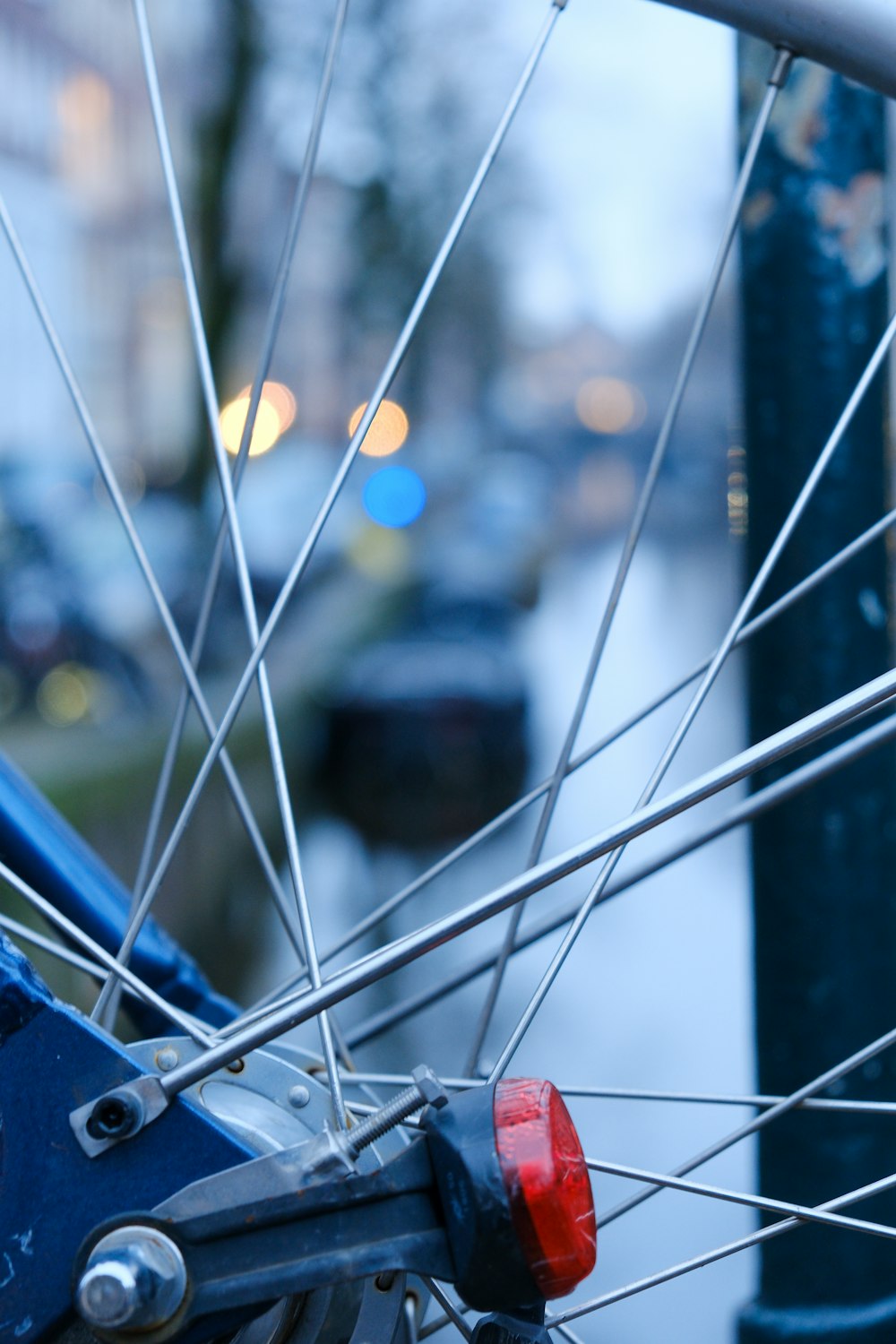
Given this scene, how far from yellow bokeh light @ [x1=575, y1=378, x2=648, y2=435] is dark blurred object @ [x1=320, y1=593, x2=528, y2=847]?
47.9m

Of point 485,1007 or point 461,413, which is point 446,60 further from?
point 461,413

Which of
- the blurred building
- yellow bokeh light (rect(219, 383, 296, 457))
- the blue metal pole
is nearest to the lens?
the blue metal pole

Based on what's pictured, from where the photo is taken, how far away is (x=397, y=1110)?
106 centimetres

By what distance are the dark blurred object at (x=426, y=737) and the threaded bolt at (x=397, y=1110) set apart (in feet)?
30.1

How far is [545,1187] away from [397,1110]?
121 mm

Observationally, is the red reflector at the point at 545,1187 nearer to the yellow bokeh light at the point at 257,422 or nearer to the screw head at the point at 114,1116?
the screw head at the point at 114,1116

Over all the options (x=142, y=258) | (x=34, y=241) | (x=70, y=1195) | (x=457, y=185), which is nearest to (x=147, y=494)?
(x=457, y=185)

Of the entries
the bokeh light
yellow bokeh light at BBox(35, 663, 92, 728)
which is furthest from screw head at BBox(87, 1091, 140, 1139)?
the bokeh light

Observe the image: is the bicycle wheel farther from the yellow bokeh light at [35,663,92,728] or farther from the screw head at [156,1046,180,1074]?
the yellow bokeh light at [35,663,92,728]

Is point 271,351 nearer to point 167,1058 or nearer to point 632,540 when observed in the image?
point 632,540

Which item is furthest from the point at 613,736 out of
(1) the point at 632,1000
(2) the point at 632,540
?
(1) the point at 632,1000

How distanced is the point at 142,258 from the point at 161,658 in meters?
24.0

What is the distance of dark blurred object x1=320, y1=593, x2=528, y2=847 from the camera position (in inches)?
418

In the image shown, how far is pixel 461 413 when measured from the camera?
4353cm
